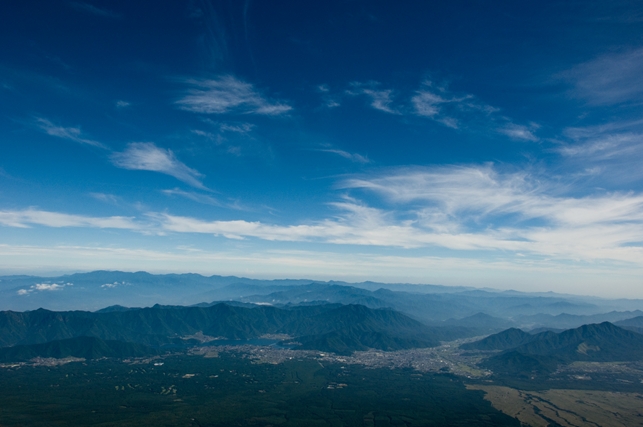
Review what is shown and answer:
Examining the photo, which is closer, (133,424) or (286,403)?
(133,424)

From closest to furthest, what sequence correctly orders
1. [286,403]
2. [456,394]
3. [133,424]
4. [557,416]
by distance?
[133,424], [557,416], [286,403], [456,394]

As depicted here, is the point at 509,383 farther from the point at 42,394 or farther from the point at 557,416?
the point at 42,394

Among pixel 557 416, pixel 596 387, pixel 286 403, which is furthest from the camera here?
pixel 596 387

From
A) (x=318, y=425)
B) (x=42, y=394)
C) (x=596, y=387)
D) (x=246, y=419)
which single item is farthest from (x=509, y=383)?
(x=42, y=394)

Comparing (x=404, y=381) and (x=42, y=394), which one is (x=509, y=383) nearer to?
(x=404, y=381)

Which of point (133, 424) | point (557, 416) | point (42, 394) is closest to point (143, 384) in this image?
point (42, 394)

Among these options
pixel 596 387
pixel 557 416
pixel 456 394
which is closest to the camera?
pixel 557 416
